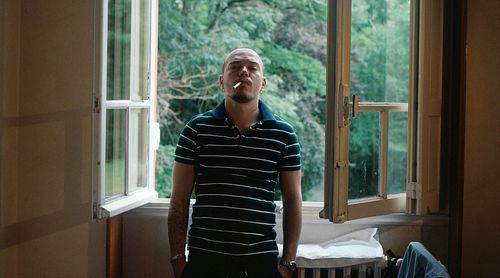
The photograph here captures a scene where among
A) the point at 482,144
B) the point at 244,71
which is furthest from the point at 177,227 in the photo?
the point at 482,144

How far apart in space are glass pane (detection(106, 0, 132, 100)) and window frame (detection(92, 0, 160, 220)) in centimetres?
4

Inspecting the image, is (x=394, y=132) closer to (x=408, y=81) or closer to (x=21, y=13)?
(x=408, y=81)

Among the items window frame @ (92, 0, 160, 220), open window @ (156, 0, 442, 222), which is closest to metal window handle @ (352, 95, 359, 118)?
open window @ (156, 0, 442, 222)

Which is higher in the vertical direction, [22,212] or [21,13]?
[21,13]

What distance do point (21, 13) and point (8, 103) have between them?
385mm

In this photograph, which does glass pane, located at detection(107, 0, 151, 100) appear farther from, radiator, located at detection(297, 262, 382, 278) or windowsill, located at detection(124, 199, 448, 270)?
radiator, located at detection(297, 262, 382, 278)

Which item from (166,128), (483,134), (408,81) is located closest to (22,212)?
(408,81)

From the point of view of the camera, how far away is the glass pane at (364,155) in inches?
94.3

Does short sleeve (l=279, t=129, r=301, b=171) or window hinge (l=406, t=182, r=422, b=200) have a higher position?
short sleeve (l=279, t=129, r=301, b=171)

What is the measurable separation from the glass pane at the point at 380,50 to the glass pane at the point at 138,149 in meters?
0.96

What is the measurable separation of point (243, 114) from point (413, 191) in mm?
819

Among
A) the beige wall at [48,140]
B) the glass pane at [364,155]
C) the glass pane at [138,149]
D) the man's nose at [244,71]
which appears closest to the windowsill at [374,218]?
the glass pane at [138,149]

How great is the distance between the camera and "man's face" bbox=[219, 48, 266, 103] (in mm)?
2219

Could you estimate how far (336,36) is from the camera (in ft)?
7.22
